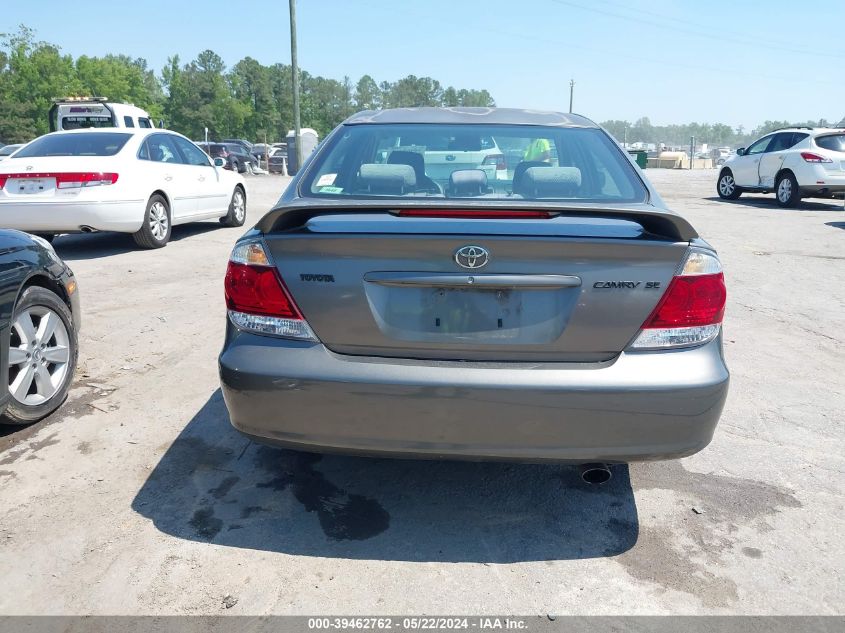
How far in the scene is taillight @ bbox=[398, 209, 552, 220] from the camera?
2.53m

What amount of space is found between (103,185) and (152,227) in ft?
3.28

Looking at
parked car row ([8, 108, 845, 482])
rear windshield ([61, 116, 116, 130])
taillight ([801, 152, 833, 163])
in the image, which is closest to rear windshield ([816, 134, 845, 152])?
taillight ([801, 152, 833, 163])

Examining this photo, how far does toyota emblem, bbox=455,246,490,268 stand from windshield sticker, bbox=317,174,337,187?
1.05 meters

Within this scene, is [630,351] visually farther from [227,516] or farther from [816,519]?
[227,516]

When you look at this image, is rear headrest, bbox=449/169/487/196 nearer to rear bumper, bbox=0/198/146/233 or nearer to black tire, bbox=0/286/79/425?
black tire, bbox=0/286/79/425

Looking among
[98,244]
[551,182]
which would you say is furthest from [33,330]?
[98,244]

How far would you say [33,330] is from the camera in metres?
3.76

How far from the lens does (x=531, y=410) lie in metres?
2.41

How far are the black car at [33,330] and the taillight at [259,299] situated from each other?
1472 millimetres

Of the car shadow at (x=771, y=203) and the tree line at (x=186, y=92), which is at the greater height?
the tree line at (x=186, y=92)

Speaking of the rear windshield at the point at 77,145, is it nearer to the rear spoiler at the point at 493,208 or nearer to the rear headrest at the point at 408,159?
the rear headrest at the point at 408,159

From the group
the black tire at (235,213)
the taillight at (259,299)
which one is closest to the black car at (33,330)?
the taillight at (259,299)

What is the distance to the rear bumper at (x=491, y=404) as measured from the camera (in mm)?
2412

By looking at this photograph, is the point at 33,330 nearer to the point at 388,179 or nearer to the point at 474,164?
the point at 388,179
